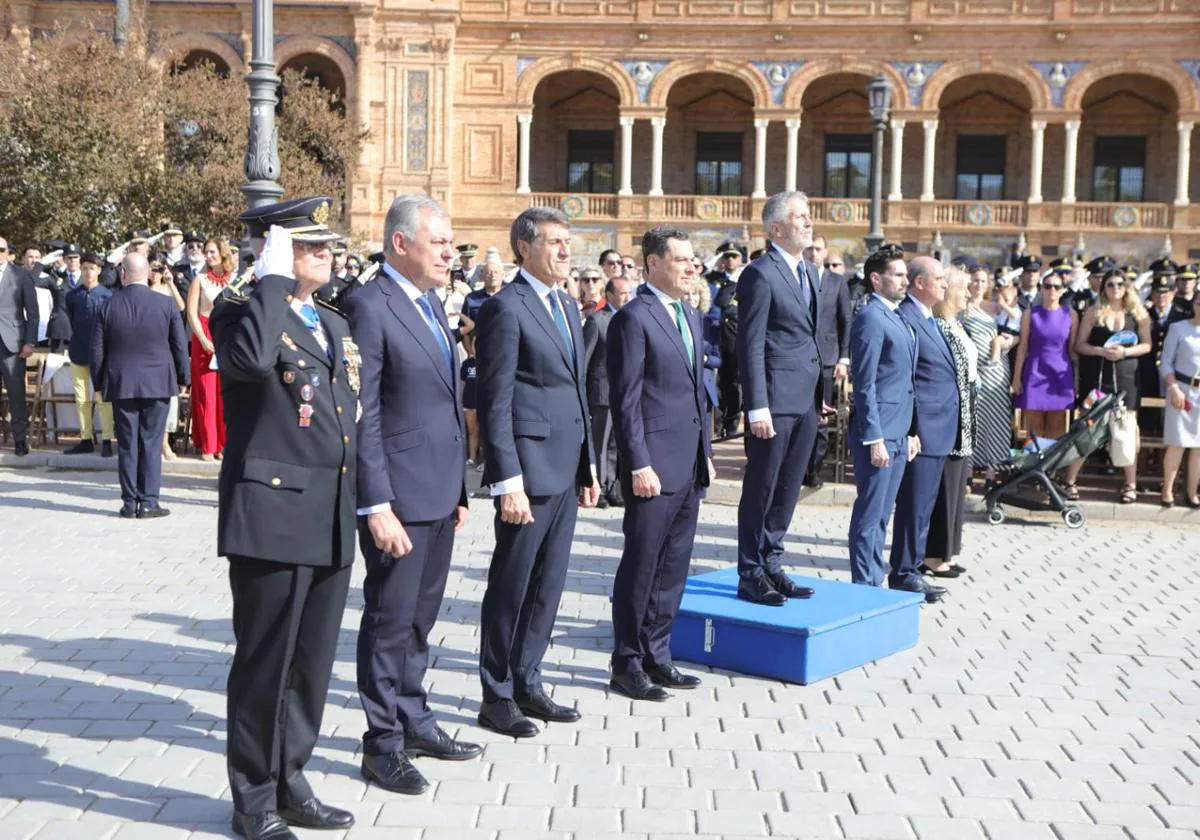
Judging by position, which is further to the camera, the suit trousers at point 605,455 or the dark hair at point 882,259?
the suit trousers at point 605,455

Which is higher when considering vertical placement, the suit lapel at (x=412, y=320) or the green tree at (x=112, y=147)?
the green tree at (x=112, y=147)

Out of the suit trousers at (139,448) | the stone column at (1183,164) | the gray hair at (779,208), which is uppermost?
the stone column at (1183,164)

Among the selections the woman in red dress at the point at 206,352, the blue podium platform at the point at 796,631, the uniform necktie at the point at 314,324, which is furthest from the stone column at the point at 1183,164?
the uniform necktie at the point at 314,324

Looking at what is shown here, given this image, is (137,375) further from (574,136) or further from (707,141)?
(707,141)

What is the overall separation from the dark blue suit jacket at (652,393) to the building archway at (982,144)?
3271 centimetres

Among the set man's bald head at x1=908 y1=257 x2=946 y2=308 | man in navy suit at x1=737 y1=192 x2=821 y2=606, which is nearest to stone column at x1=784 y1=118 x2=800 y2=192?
man's bald head at x1=908 y1=257 x2=946 y2=308

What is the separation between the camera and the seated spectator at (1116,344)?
36.8 ft

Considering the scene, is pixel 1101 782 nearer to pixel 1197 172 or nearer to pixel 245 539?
pixel 245 539

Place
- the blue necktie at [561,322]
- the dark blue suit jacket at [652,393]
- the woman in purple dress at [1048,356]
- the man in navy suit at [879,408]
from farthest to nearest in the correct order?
the woman in purple dress at [1048,356], the man in navy suit at [879,408], the dark blue suit jacket at [652,393], the blue necktie at [561,322]

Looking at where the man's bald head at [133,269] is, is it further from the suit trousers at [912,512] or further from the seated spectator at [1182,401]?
the seated spectator at [1182,401]

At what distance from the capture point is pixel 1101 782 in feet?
16.2

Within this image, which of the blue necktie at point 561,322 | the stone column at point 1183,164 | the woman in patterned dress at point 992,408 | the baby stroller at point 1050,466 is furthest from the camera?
the stone column at point 1183,164

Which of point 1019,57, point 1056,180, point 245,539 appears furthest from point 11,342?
point 1056,180

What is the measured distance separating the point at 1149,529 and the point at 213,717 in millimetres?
7801
